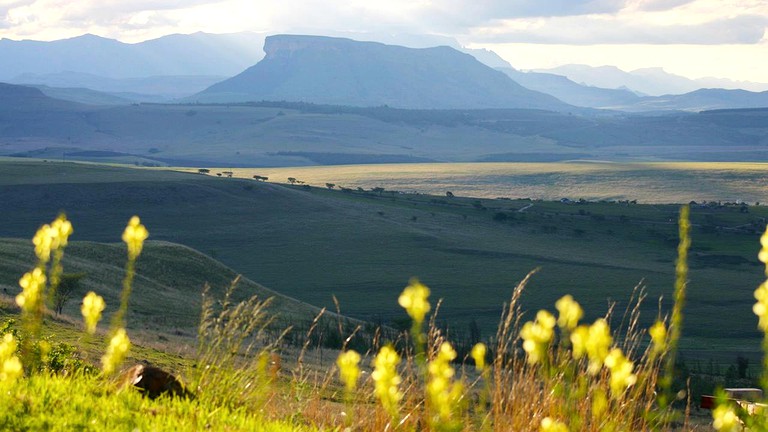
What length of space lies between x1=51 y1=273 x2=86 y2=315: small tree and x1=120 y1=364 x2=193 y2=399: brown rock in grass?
2086 cm

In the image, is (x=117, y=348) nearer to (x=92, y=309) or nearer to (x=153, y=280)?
(x=92, y=309)

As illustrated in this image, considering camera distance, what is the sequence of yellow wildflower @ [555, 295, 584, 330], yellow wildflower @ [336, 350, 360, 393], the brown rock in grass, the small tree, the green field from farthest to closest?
the green field → the small tree → the brown rock in grass → yellow wildflower @ [336, 350, 360, 393] → yellow wildflower @ [555, 295, 584, 330]

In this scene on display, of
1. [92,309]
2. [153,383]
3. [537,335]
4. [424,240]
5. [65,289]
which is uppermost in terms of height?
[537,335]

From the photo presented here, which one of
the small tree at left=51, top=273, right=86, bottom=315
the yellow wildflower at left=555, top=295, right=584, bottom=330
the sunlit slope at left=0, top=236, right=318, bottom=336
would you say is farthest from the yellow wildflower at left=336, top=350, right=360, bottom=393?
the small tree at left=51, top=273, right=86, bottom=315

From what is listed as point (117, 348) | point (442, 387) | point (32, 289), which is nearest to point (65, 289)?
point (32, 289)

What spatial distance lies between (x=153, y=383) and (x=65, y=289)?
79.4ft

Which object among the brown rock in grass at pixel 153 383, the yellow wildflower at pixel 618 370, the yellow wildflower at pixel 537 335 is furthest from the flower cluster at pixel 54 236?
the yellow wildflower at pixel 618 370

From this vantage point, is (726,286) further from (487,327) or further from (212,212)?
(212,212)

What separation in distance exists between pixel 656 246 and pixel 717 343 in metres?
30.7

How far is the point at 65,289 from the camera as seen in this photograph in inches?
1166

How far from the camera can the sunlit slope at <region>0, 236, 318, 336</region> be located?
29967 millimetres

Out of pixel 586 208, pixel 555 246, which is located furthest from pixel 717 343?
pixel 586 208

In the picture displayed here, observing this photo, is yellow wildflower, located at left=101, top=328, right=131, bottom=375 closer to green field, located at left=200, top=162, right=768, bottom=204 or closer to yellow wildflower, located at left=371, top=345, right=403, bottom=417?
yellow wildflower, located at left=371, top=345, right=403, bottom=417

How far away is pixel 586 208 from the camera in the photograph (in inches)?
3659
